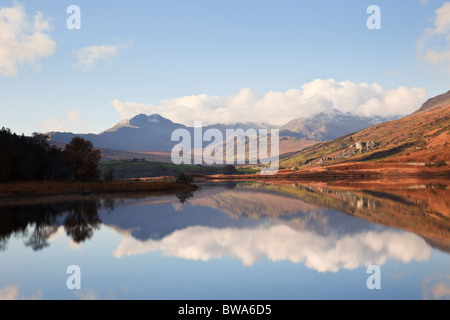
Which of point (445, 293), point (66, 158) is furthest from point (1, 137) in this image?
point (445, 293)

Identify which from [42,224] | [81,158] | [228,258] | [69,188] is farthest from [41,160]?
[228,258]

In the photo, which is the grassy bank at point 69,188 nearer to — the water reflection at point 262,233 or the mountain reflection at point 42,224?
the mountain reflection at point 42,224

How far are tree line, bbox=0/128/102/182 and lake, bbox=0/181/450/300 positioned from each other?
167 feet

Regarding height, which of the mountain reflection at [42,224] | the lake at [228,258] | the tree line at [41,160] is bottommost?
the mountain reflection at [42,224]

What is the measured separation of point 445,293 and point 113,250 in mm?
20177

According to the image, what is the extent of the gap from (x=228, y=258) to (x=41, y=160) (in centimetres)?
8075

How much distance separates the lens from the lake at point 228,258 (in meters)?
16.4

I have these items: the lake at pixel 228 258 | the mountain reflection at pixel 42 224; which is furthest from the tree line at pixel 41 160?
the lake at pixel 228 258

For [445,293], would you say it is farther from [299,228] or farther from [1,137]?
[1,137]

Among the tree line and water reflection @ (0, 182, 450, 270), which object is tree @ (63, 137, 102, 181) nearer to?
the tree line

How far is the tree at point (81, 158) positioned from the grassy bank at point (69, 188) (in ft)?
18.1

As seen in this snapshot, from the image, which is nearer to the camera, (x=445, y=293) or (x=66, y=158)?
(x=445, y=293)

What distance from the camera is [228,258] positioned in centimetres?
2264
